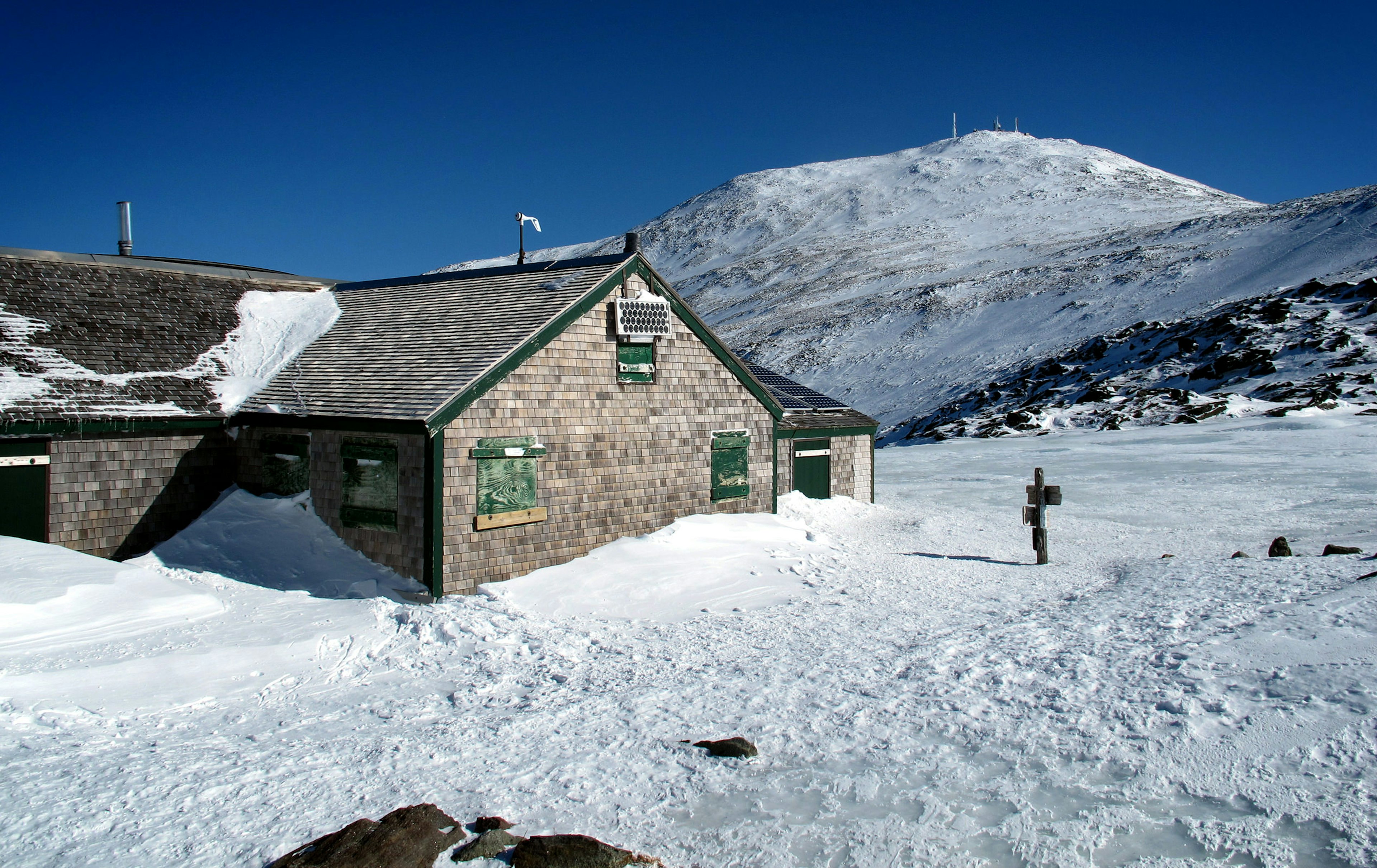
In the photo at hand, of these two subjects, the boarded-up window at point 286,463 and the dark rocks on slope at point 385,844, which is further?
the boarded-up window at point 286,463

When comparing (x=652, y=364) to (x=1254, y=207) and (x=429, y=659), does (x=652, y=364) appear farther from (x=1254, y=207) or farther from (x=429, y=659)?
(x=1254, y=207)

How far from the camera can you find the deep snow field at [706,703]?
618 cm

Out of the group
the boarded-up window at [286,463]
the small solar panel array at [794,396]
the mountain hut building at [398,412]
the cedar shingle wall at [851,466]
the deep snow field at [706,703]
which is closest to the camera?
the deep snow field at [706,703]

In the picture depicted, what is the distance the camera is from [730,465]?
17.4m

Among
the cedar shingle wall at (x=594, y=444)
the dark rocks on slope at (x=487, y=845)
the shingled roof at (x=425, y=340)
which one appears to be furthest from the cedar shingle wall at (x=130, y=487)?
the dark rocks on slope at (x=487, y=845)

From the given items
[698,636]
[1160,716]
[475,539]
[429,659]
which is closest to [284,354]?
[475,539]

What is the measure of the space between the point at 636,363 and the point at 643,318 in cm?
78

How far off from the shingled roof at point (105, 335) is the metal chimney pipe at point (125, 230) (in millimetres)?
2441

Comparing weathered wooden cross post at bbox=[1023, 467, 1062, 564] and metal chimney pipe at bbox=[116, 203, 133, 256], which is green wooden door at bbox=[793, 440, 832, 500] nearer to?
weathered wooden cross post at bbox=[1023, 467, 1062, 564]

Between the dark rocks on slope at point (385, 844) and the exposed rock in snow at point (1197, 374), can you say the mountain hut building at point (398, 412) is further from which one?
the exposed rock in snow at point (1197, 374)

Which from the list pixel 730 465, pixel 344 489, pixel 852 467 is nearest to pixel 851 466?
pixel 852 467

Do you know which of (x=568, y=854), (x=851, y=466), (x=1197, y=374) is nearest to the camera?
(x=568, y=854)

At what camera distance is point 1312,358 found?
42125 millimetres

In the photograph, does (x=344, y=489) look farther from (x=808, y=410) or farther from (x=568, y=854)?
(x=808, y=410)
